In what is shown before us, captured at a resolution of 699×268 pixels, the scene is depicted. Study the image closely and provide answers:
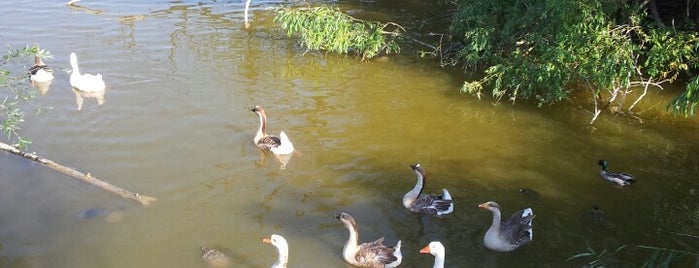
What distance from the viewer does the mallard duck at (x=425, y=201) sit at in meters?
10.4

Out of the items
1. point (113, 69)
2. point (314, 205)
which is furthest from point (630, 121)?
point (113, 69)

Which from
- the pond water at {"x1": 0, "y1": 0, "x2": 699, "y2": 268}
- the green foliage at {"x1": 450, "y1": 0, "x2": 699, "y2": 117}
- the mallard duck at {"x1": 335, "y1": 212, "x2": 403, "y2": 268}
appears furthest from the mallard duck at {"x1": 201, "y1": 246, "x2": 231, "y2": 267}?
Result: the green foliage at {"x1": 450, "y1": 0, "x2": 699, "y2": 117}

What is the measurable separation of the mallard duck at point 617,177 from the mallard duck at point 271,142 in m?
6.10

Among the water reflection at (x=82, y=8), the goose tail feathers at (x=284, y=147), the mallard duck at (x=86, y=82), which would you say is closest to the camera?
the goose tail feathers at (x=284, y=147)

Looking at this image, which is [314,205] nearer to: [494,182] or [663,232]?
[494,182]

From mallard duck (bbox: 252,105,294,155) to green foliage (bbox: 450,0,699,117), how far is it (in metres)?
5.39

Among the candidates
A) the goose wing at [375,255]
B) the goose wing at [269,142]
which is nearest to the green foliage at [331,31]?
the goose wing at [269,142]

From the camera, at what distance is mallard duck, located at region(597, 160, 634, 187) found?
11.4m

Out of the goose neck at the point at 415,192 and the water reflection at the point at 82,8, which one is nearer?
the goose neck at the point at 415,192

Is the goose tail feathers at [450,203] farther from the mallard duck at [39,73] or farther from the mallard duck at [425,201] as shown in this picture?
the mallard duck at [39,73]

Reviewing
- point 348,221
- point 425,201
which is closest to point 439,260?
point 348,221

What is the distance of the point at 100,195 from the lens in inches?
425

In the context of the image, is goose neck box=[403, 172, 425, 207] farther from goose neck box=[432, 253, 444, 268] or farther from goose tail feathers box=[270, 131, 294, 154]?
goose tail feathers box=[270, 131, 294, 154]

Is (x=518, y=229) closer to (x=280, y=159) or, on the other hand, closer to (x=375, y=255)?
(x=375, y=255)
